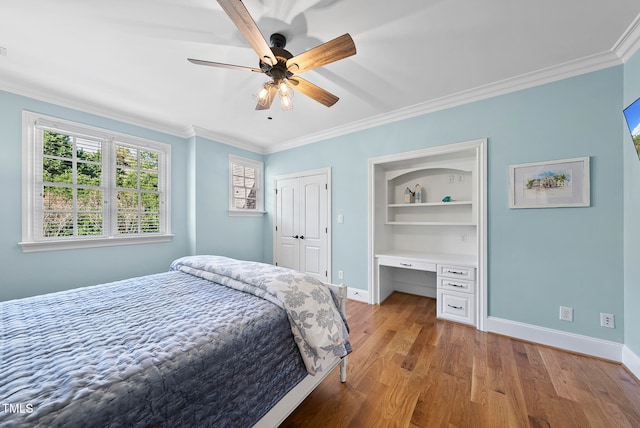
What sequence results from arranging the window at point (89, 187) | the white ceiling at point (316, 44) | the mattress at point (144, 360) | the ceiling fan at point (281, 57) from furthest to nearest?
the window at point (89, 187), the white ceiling at point (316, 44), the ceiling fan at point (281, 57), the mattress at point (144, 360)

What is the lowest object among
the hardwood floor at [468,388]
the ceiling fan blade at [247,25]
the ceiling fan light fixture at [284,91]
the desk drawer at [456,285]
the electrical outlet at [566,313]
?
the hardwood floor at [468,388]

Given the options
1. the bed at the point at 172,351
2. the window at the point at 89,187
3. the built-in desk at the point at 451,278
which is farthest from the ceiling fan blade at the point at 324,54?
the window at the point at 89,187

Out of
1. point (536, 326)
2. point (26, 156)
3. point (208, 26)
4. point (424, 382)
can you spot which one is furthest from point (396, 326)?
point (26, 156)

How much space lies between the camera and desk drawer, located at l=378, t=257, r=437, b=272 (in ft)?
9.21

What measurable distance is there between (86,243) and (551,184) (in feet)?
16.4

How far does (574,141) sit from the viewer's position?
6.86 feet

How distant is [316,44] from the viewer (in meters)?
1.83

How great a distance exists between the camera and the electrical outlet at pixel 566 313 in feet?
6.88

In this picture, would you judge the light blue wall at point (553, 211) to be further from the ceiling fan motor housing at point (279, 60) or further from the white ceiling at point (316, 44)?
the ceiling fan motor housing at point (279, 60)

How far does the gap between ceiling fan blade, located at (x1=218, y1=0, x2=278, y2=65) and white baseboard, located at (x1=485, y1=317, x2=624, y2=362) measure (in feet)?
10.4

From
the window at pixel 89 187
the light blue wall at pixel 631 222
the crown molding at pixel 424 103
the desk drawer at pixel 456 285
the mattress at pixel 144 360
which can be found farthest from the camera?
the desk drawer at pixel 456 285

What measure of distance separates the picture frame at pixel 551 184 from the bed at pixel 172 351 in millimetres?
2102

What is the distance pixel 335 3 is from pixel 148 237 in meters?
3.46

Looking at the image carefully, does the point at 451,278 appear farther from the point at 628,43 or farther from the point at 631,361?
the point at 628,43
